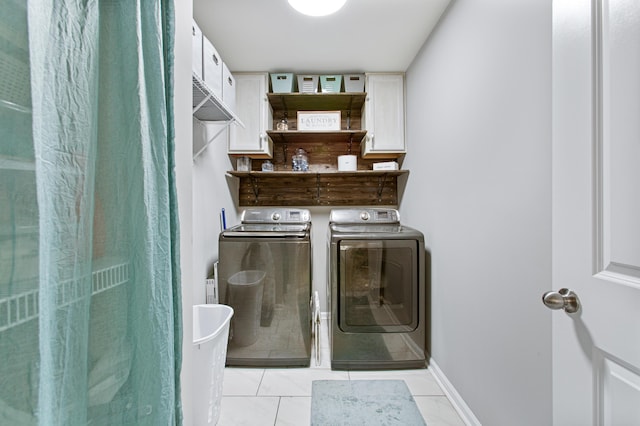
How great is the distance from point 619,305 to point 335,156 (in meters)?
2.63

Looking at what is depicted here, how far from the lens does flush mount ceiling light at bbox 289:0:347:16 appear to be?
1575 mm

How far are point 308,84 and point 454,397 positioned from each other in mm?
2717

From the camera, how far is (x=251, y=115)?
2639 millimetres

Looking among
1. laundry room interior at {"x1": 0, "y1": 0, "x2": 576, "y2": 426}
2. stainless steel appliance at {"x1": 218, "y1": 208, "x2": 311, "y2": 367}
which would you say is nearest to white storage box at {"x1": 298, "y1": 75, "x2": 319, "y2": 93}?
laundry room interior at {"x1": 0, "y1": 0, "x2": 576, "y2": 426}

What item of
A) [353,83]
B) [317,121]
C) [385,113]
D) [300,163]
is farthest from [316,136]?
[385,113]

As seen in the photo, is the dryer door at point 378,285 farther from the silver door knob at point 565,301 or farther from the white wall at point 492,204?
the silver door knob at point 565,301

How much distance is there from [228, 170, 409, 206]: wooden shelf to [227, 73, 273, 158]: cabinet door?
45 centimetres

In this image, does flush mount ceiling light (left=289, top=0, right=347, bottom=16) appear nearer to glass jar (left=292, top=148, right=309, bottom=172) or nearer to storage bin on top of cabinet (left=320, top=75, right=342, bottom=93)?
storage bin on top of cabinet (left=320, top=75, right=342, bottom=93)

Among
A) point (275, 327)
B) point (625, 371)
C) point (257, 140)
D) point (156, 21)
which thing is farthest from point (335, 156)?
point (625, 371)

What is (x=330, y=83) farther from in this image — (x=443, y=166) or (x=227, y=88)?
(x=443, y=166)

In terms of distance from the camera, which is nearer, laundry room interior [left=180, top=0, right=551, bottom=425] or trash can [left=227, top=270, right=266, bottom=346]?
laundry room interior [left=180, top=0, right=551, bottom=425]

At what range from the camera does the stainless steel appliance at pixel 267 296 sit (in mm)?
2107

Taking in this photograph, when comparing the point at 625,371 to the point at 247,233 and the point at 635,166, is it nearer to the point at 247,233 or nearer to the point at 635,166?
the point at 635,166

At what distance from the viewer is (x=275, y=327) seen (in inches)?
83.4
